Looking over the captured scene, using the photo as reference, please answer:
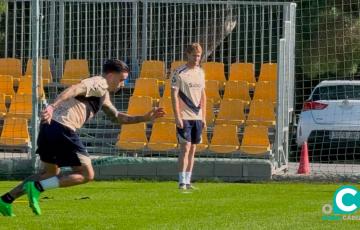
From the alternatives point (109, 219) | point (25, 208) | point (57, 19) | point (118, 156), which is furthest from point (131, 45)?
point (109, 219)

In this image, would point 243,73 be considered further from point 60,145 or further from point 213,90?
point 60,145

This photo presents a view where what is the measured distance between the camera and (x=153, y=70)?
21250 millimetres

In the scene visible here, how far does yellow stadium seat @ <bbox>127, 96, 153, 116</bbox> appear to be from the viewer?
20172mm

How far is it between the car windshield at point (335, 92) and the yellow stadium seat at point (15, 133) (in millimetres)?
5353

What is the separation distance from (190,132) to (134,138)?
3.77 metres

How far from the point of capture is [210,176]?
18.9m

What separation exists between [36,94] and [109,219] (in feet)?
26.4

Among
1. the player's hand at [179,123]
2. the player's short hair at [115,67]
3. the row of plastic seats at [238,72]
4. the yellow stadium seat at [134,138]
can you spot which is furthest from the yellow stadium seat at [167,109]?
the player's short hair at [115,67]

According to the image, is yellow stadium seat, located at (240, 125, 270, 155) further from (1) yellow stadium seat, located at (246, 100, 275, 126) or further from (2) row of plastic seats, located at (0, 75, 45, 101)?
(2) row of plastic seats, located at (0, 75, 45, 101)

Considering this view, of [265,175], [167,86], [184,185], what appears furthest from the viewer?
[167,86]

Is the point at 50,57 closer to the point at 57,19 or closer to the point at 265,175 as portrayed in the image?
the point at 57,19

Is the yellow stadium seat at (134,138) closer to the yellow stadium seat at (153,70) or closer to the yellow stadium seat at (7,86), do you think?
the yellow stadium seat at (153,70)

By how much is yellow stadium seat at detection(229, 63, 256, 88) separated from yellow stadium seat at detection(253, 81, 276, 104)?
1.48 feet

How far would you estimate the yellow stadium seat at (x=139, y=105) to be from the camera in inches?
794
